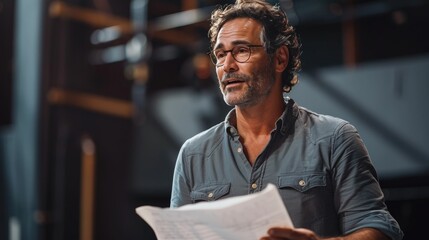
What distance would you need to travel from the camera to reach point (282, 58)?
208 cm

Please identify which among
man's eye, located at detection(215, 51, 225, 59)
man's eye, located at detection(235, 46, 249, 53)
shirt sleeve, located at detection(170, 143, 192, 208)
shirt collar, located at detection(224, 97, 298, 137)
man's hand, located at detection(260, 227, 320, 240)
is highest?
man's eye, located at detection(235, 46, 249, 53)

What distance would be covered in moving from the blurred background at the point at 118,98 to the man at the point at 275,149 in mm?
2510

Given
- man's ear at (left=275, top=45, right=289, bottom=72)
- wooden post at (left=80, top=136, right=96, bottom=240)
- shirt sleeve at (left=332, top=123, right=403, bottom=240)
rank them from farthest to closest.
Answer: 1. wooden post at (left=80, top=136, right=96, bottom=240)
2. man's ear at (left=275, top=45, right=289, bottom=72)
3. shirt sleeve at (left=332, top=123, right=403, bottom=240)

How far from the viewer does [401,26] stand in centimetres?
502

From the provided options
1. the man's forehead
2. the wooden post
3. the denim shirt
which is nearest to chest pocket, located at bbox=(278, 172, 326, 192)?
the denim shirt

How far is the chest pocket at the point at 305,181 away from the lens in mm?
1836

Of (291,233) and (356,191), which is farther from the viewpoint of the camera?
(356,191)

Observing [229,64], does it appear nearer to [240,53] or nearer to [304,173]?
[240,53]

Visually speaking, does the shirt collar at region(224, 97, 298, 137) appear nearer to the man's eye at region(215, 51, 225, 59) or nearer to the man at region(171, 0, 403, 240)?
the man at region(171, 0, 403, 240)

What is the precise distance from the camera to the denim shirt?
180 centimetres

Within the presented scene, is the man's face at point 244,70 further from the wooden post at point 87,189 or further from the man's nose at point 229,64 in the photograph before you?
the wooden post at point 87,189

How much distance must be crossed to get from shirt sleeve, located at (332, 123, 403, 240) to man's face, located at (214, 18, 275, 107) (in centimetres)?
25

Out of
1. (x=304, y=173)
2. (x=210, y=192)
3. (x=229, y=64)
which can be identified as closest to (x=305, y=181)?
(x=304, y=173)

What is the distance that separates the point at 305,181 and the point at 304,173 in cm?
2
